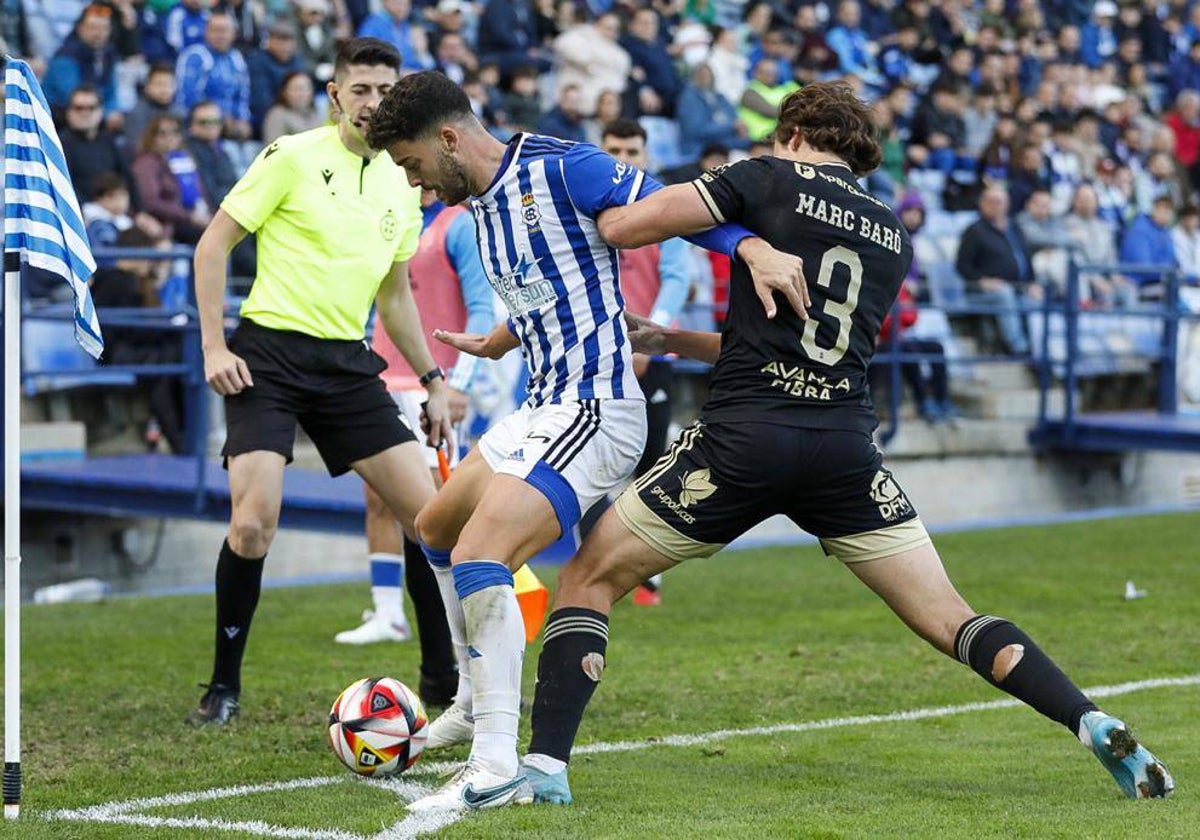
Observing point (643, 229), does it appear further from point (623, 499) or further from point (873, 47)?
point (873, 47)

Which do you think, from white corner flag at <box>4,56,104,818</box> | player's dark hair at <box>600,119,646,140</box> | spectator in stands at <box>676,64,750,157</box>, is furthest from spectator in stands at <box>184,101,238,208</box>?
white corner flag at <box>4,56,104,818</box>

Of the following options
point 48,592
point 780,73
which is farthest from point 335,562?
point 780,73

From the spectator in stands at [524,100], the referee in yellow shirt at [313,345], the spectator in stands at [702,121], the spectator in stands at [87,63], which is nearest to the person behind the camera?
the referee in yellow shirt at [313,345]

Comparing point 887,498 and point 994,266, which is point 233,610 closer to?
point 887,498

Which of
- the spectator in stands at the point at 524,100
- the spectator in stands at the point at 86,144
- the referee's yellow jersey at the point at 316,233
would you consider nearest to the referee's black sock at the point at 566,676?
the referee's yellow jersey at the point at 316,233

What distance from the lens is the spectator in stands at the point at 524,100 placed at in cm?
1694

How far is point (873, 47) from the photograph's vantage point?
23734 mm

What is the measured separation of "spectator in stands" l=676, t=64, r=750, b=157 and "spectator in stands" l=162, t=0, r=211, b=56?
5.02 meters

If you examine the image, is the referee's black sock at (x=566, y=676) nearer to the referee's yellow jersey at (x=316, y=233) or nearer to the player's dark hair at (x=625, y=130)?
the referee's yellow jersey at (x=316, y=233)

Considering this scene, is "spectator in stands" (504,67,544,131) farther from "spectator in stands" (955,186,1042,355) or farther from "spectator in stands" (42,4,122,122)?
"spectator in stands" (955,186,1042,355)

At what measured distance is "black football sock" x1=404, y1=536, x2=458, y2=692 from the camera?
6.87 m

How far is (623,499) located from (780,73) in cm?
1607

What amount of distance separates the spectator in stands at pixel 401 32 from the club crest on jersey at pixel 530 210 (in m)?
11.2

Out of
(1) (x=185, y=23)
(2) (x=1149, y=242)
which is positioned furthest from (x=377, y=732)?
(2) (x=1149, y=242)
